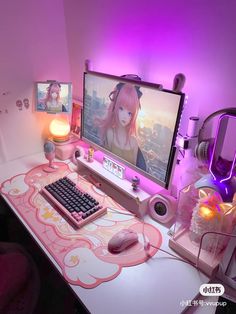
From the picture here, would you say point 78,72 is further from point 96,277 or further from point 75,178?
point 96,277

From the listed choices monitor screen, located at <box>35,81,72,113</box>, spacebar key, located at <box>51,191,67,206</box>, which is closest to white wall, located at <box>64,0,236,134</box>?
monitor screen, located at <box>35,81,72,113</box>

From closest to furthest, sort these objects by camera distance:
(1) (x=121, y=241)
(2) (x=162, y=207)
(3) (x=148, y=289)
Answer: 1. (3) (x=148, y=289)
2. (1) (x=121, y=241)
3. (2) (x=162, y=207)

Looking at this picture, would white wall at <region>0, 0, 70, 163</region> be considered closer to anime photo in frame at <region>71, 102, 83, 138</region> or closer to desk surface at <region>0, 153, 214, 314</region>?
anime photo in frame at <region>71, 102, 83, 138</region>

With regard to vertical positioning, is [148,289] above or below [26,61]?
below

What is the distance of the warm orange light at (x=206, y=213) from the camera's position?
823mm

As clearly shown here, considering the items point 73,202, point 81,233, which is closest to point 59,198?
point 73,202

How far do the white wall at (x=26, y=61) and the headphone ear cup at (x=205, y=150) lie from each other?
101 cm

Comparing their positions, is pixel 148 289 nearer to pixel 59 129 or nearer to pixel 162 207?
pixel 162 207

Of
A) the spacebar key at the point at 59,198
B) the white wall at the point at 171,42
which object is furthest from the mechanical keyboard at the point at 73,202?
the white wall at the point at 171,42

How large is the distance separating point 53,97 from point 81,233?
0.84 metres

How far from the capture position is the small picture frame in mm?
1532

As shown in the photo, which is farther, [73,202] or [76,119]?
[76,119]

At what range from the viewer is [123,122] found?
3.67ft

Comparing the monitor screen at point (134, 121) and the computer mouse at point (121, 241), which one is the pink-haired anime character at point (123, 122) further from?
the computer mouse at point (121, 241)
